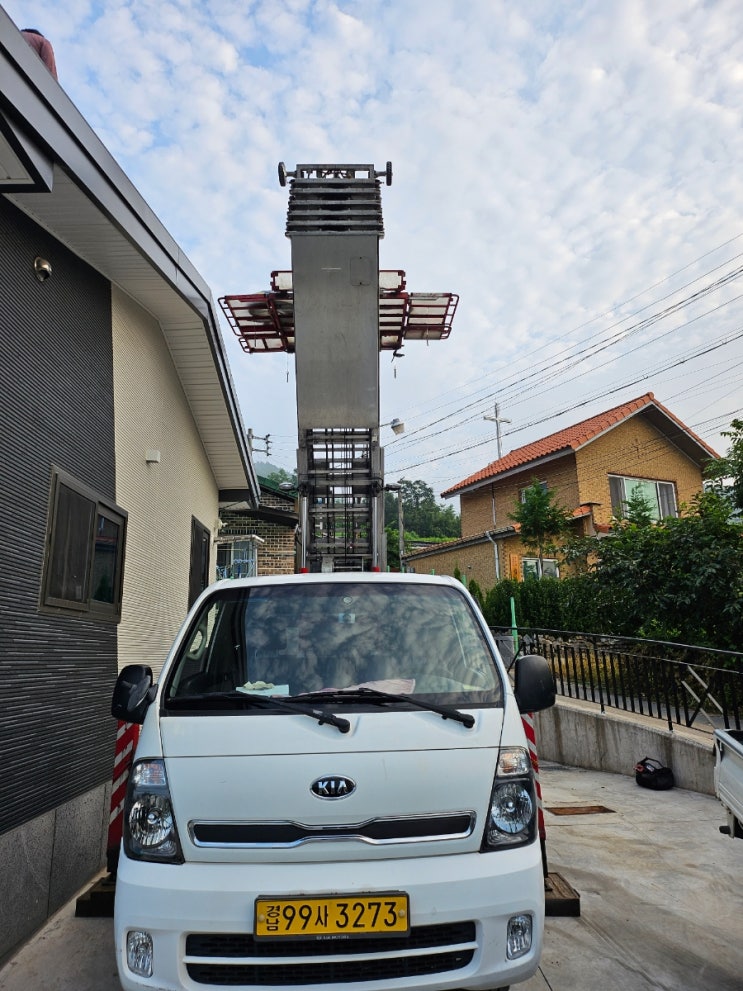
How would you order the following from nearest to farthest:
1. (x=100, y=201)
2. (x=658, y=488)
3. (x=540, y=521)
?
(x=100, y=201), (x=540, y=521), (x=658, y=488)

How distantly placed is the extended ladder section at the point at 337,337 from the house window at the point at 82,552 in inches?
77.4

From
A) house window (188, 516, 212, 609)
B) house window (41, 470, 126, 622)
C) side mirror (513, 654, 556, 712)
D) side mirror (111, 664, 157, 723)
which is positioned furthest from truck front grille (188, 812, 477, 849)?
house window (188, 516, 212, 609)

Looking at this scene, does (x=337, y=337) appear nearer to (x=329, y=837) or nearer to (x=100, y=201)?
(x=100, y=201)

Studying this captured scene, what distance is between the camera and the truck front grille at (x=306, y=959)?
2.43 m

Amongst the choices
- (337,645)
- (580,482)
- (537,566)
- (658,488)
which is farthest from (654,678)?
(658,488)

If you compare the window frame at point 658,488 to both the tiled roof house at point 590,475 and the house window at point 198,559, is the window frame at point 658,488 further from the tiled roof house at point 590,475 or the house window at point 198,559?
the house window at point 198,559

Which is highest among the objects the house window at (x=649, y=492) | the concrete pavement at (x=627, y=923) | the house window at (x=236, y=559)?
the house window at (x=649, y=492)

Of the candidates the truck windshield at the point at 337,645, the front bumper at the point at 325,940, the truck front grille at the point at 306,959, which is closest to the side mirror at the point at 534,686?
the truck windshield at the point at 337,645

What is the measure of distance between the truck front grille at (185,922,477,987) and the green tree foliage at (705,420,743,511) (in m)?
8.43

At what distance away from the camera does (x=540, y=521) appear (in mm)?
18891

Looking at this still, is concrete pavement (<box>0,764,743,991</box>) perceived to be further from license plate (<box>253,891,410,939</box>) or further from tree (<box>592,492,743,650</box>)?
tree (<box>592,492,743,650</box>)

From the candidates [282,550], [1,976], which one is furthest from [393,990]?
[282,550]

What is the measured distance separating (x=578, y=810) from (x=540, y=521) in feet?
42.0

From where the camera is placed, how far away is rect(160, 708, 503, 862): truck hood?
2596mm
